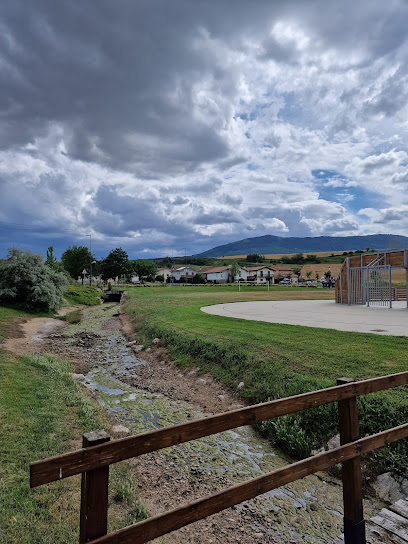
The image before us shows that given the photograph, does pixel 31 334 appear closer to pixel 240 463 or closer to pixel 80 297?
pixel 240 463

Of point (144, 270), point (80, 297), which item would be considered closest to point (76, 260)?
point (144, 270)

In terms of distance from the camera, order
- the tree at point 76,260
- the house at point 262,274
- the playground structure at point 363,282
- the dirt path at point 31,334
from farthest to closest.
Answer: the house at point 262,274 → the tree at point 76,260 → the playground structure at point 363,282 → the dirt path at point 31,334

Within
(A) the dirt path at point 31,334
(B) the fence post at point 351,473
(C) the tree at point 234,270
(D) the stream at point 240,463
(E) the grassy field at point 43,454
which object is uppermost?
(C) the tree at point 234,270

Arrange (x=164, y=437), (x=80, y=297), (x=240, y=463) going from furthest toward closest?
(x=80, y=297) < (x=240, y=463) < (x=164, y=437)

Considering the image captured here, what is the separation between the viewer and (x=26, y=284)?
28.7 metres

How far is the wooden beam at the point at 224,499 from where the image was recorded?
226cm

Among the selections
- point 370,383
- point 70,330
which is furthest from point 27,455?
point 70,330

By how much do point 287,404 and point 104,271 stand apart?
94898 millimetres

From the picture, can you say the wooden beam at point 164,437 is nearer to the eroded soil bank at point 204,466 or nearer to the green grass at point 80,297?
the eroded soil bank at point 204,466

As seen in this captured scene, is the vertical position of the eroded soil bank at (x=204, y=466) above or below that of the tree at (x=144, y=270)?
below

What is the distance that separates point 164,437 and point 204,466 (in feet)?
13.9

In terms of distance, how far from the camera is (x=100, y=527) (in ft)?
7.30

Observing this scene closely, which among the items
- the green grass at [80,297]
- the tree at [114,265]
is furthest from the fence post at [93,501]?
the tree at [114,265]

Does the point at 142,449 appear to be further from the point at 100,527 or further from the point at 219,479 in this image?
the point at 219,479
